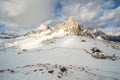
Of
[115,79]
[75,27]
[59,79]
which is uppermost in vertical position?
[75,27]

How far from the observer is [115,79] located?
3634 centimetres

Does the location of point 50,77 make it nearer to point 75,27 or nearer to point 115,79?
point 115,79

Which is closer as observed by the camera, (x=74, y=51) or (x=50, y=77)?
(x=50, y=77)

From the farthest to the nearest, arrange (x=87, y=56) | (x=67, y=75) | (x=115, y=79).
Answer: (x=87, y=56)
(x=115, y=79)
(x=67, y=75)

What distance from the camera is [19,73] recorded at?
31.5 m

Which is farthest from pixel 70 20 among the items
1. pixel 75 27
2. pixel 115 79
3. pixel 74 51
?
pixel 115 79

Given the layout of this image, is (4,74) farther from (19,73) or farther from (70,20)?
(70,20)

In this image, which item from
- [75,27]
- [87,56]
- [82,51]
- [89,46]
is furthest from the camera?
[75,27]

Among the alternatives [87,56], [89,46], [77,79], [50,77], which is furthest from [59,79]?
[89,46]

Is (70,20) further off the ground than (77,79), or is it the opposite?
(70,20)

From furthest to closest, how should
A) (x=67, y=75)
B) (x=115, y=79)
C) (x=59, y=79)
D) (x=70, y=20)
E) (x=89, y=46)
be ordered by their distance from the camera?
(x=70, y=20), (x=89, y=46), (x=115, y=79), (x=67, y=75), (x=59, y=79)

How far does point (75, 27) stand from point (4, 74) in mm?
125725

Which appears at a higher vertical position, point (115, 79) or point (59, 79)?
point (59, 79)

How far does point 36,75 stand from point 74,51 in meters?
49.9
